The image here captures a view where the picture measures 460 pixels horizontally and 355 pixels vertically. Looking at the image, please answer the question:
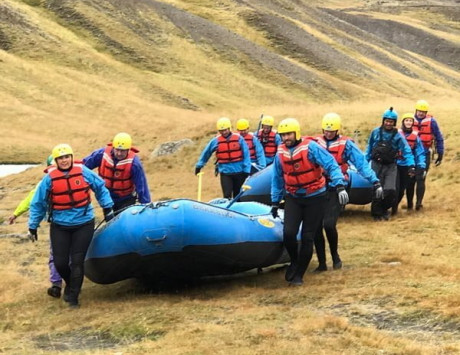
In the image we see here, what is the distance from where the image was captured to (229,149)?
40.8 feet

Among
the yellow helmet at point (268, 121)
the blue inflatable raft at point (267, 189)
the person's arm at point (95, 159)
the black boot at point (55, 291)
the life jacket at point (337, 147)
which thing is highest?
the yellow helmet at point (268, 121)

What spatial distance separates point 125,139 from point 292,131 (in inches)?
92.4

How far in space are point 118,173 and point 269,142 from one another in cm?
549

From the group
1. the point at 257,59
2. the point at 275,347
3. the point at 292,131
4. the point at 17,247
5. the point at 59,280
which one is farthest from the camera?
the point at 257,59

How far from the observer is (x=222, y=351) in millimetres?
5680

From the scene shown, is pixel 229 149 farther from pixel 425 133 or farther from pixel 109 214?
pixel 109 214

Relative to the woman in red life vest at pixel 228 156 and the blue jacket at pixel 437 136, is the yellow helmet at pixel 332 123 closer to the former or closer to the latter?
the woman in red life vest at pixel 228 156

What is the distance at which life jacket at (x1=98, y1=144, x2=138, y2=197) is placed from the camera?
9180mm

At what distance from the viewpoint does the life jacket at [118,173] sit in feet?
30.1

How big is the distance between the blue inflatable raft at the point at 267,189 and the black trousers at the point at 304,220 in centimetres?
453

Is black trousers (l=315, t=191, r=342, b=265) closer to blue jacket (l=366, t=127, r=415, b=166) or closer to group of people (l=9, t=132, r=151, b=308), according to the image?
group of people (l=9, t=132, r=151, b=308)

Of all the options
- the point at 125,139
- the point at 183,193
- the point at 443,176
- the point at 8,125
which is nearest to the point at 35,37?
the point at 8,125

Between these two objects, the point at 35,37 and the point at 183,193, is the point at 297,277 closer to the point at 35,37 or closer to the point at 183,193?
the point at 183,193

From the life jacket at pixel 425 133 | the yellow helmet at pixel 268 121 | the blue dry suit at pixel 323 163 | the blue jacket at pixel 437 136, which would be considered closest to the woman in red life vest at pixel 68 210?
the blue dry suit at pixel 323 163
